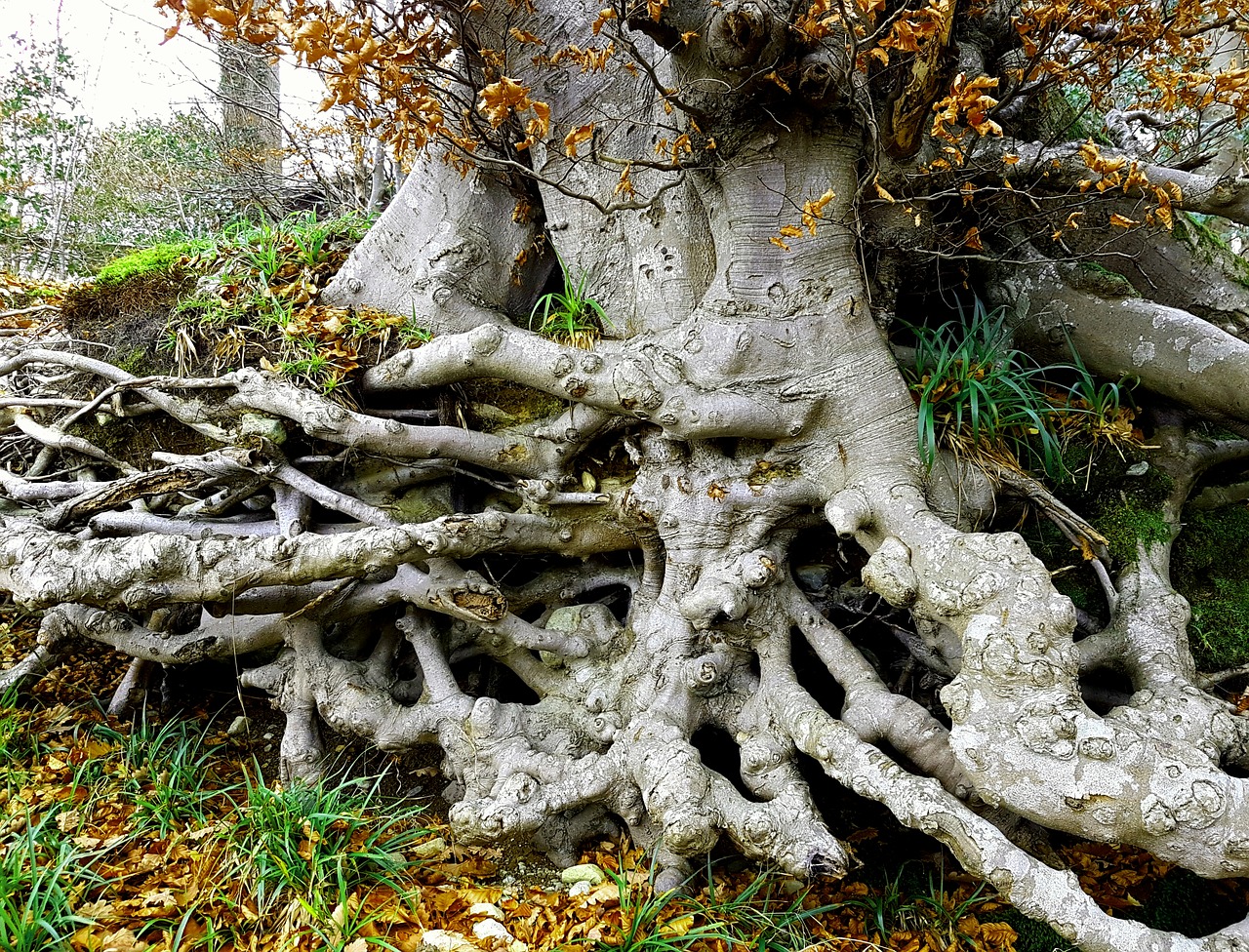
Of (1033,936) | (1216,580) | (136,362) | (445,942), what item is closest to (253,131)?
(136,362)

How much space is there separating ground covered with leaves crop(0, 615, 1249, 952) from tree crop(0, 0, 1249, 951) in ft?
0.87

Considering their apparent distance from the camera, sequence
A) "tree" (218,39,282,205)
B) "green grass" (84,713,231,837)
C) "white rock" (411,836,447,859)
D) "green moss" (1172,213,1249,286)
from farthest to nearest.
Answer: "tree" (218,39,282,205), "green moss" (1172,213,1249,286), "green grass" (84,713,231,837), "white rock" (411,836,447,859)

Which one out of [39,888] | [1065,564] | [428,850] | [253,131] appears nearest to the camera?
[39,888]

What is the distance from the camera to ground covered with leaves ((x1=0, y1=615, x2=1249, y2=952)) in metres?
2.45

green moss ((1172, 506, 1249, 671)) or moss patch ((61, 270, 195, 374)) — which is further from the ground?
moss patch ((61, 270, 195, 374))

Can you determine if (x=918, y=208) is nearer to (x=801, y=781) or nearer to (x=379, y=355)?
(x=801, y=781)

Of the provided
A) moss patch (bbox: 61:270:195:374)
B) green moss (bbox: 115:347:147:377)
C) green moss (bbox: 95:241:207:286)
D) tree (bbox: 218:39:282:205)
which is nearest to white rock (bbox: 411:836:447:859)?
moss patch (bbox: 61:270:195:374)

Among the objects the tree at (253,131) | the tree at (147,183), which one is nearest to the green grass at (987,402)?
the tree at (253,131)

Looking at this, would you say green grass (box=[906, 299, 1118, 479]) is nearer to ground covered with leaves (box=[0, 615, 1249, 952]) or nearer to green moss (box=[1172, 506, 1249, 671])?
green moss (box=[1172, 506, 1249, 671])

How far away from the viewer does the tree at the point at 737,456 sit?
2359 millimetres

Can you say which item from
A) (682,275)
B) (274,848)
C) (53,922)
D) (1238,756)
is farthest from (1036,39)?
(53,922)

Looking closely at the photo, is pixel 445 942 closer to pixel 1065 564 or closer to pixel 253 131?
pixel 1065 564

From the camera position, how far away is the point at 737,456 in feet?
10.3

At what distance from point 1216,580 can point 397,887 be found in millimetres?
3809
